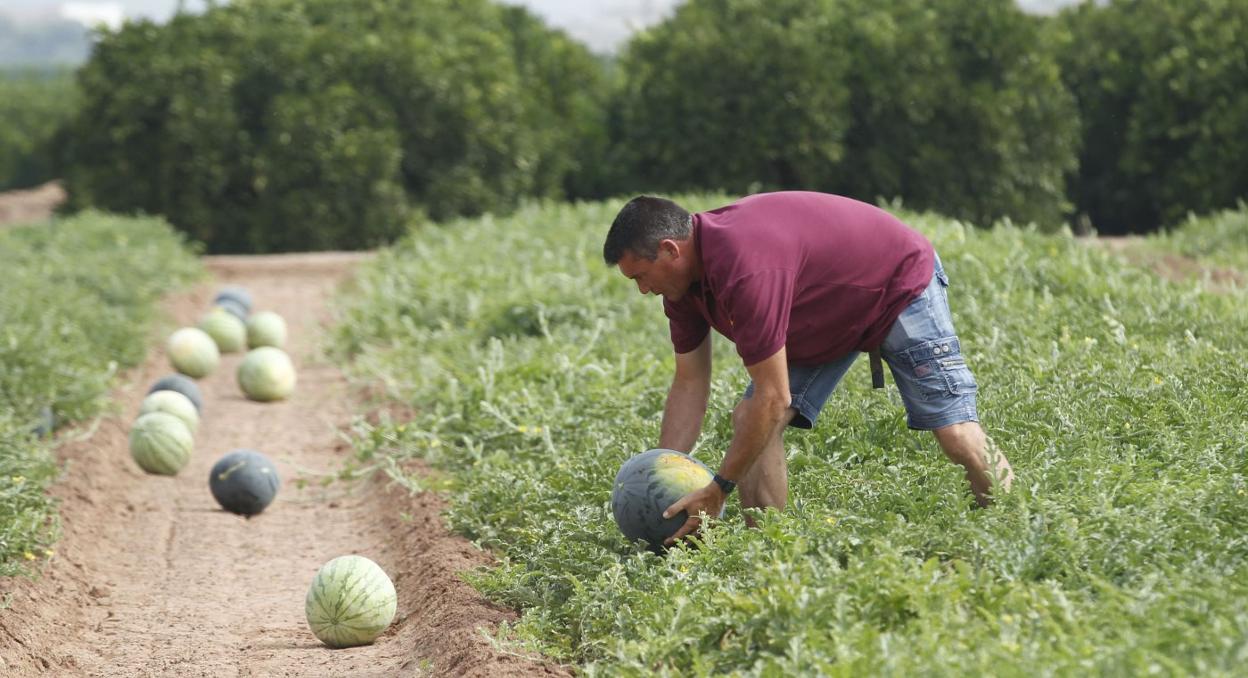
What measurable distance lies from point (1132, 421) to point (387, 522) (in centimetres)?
370

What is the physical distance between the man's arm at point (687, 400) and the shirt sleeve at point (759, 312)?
0.80 meters

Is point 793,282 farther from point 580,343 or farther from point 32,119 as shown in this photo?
point 32,119

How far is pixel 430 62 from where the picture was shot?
56.2ft

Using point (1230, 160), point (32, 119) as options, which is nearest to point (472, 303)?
point (1230, 160)

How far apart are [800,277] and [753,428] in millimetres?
606

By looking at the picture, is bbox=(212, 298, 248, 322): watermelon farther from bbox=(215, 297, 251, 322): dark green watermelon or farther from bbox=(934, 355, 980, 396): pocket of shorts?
bbox=(934, 355, 980, 396): pocket of shorts

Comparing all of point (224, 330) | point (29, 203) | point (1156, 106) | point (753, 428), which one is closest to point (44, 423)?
point (224, 330)

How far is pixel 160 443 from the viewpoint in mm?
8109

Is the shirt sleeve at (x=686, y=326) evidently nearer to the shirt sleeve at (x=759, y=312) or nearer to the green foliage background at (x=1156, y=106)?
the shirt sleeve at (x=759, y=312)

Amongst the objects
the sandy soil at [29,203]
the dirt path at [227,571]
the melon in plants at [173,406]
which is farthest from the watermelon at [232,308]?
the sandy soil at [29,203]

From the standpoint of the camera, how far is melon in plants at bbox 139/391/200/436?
8562mm

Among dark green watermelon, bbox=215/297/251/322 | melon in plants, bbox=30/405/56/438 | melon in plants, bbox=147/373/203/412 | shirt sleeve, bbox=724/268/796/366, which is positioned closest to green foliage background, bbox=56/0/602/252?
dark green watermelon, bbox=215/297/251/322

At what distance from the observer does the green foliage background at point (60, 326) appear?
6672 millimetres

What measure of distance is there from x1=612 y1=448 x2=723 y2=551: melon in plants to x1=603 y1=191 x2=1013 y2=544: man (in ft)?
0.39
